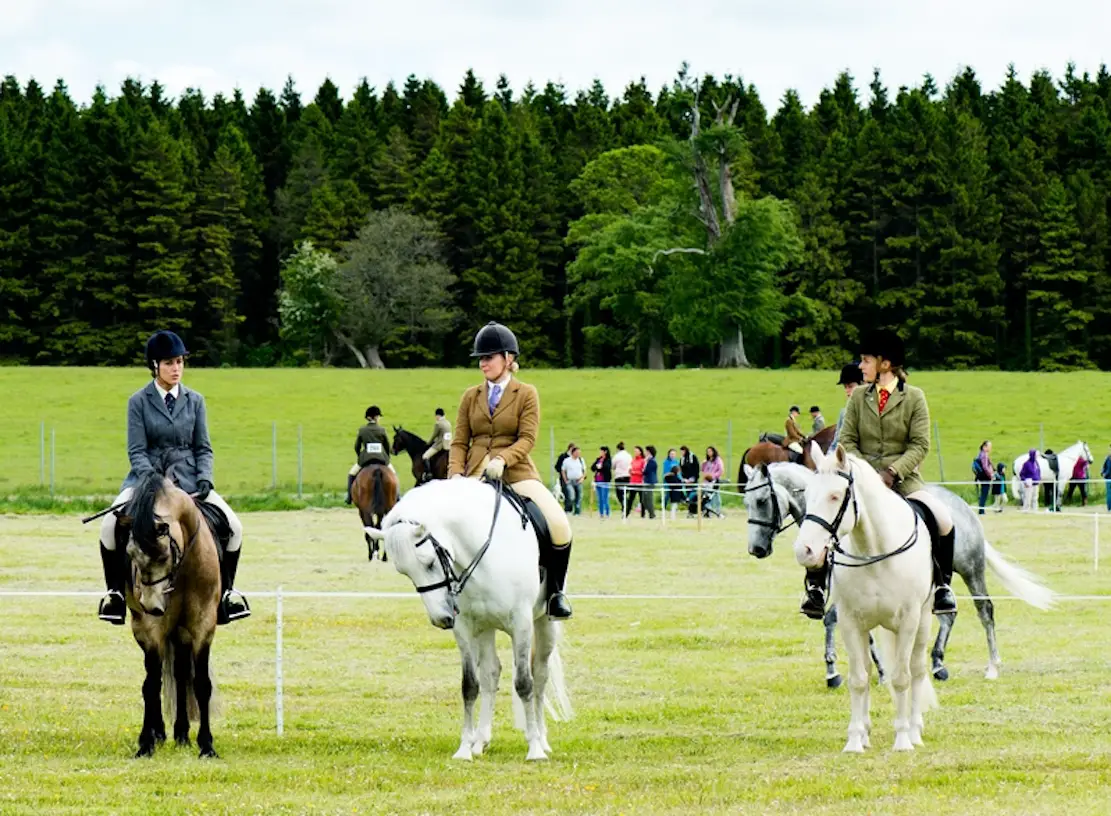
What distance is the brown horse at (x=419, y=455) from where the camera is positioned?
89.2ft

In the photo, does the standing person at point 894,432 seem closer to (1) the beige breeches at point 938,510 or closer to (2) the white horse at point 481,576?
(1) the beige breeches at point 938,510

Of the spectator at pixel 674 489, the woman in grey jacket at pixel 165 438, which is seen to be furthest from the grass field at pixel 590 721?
the spectator at pixel 674 489

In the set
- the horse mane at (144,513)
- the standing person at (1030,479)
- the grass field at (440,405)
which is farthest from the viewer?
the grass field at (440,405)

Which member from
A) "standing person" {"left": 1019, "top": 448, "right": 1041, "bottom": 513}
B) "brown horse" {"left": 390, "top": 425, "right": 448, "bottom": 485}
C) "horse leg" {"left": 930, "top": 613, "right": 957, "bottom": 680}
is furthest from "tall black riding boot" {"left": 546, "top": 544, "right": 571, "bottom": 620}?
"standing person" {"left": 1019, "top": 448, "right": 1041, "bottom": 513}

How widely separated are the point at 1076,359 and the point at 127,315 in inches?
2235

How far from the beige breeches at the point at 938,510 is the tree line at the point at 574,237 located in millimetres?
76305

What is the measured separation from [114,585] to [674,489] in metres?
29.6

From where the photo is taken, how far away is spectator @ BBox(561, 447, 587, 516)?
4081 cm

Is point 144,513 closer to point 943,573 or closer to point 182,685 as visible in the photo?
point 182,685

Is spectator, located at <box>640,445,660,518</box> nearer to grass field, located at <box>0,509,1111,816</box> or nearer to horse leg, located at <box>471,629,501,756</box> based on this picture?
grass field, located at <box>0,509,1111,816</box>

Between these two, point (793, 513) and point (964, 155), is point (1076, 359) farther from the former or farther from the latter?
point (793, 513)

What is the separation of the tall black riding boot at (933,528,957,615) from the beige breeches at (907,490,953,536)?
5 centimetres

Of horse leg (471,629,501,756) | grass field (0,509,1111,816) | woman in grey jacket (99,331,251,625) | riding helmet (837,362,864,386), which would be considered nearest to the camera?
grass field (0,509,1111,816)

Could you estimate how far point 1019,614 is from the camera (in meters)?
19.1
